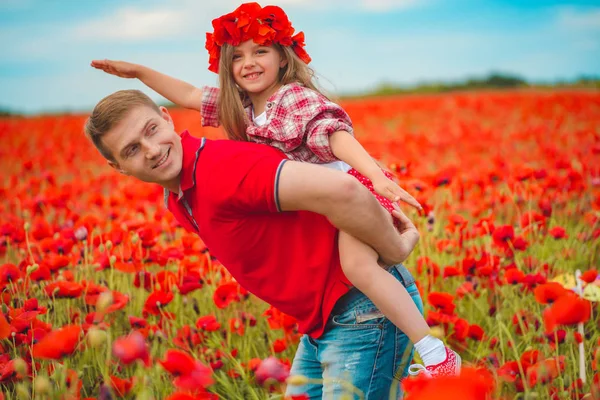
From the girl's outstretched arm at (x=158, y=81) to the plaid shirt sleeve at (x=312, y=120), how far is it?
18.3 inches

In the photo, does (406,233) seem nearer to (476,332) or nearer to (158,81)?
(476,332)

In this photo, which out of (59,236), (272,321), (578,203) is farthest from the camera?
(578,203)

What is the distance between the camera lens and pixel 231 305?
2531mm

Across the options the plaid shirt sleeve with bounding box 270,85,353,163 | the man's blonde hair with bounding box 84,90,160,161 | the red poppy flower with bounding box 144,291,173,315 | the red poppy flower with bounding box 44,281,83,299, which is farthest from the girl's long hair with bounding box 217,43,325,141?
the red poppy flower with bounding box 44,281,83,299

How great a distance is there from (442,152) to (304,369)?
4591mm

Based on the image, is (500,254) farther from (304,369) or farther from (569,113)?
(569,113)

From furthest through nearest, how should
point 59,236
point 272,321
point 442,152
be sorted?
point 442,152 < point 59,236 < point 272,321

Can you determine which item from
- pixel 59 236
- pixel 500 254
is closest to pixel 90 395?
pixel 59 236

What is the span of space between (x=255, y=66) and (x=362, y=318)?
843 mm

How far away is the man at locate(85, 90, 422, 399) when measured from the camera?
145 centimetres

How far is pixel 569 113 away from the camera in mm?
8531

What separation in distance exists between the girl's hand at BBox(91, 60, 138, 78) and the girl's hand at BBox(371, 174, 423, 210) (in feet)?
3.52

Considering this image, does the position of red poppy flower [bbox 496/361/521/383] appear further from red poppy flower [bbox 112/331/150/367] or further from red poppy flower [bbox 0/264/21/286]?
red poppy flower [bbox 0/264/21/286]

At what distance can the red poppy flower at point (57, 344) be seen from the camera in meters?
1.19
